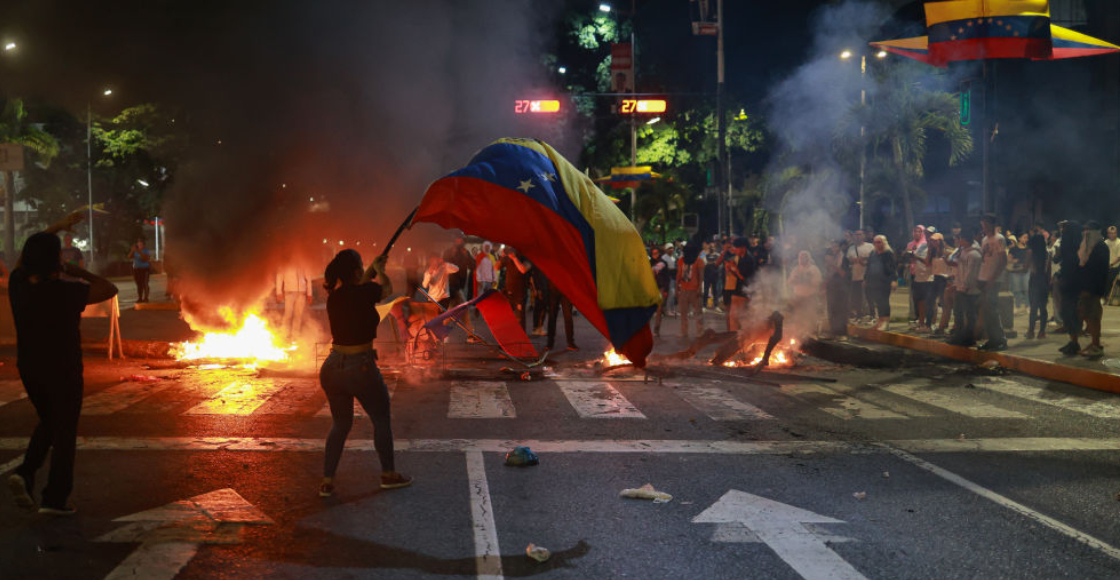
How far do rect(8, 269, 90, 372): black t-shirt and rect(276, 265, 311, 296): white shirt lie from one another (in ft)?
30.4

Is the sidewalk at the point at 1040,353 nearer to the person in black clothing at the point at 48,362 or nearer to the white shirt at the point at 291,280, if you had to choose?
the white shirt at the point at 291,280

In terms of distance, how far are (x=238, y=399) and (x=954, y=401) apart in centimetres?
764

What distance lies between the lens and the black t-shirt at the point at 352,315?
5730mm

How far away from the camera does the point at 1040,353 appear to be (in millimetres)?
12578

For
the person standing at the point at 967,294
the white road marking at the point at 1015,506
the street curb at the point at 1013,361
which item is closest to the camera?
the white road marking at the point at 1015,506

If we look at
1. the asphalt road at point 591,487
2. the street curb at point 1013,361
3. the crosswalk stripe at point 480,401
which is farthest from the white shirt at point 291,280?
the street curb at point 1013,361

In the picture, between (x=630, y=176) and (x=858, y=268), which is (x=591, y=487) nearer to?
(x=858, y=268)

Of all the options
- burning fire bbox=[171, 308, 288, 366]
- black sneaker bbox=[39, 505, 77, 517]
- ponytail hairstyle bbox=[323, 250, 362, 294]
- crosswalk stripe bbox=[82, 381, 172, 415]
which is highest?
ponytail hairstyle bbox=[323, 250, 362, 294]

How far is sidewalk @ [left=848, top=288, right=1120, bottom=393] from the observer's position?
1078cm

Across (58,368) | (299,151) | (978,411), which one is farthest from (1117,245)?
(58,368)

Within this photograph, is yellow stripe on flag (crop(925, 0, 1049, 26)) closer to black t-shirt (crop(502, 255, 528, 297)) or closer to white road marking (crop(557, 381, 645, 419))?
black t-shirt (crop(502, 255, 528, 297))

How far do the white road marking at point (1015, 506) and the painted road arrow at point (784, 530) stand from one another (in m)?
1.27

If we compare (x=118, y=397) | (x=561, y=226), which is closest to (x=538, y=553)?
(x=561, y=226)

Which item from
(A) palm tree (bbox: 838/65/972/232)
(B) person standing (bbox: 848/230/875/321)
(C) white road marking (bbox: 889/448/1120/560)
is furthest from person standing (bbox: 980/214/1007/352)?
(A) palm tree (bbox: 838/65/972/232)
